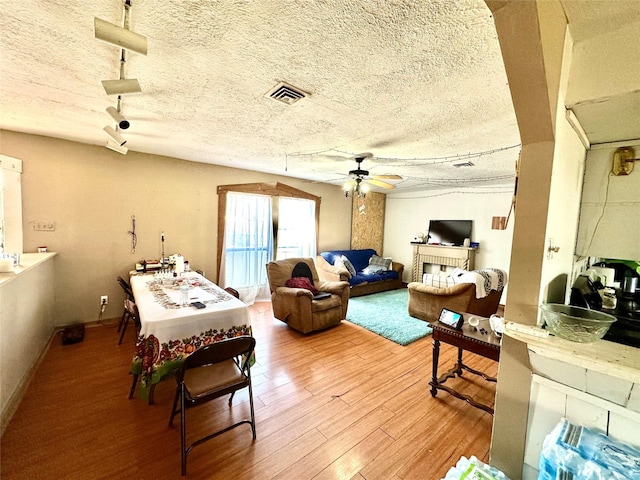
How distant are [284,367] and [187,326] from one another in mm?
1175

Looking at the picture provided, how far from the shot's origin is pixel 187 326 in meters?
1.93

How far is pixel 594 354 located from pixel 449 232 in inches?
201

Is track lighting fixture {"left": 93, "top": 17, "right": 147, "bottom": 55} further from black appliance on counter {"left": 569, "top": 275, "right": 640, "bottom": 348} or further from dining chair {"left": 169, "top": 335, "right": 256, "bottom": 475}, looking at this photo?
black appliance on counter {"left": 569, "top": 275, "right": 640, "bottom": 348}

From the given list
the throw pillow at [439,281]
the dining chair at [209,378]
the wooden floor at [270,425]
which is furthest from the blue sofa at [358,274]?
the dining chair at [209,378]

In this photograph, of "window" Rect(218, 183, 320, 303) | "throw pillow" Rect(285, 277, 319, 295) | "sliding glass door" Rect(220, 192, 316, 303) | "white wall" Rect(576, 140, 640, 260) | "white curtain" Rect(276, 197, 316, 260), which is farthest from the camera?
"white curtain" Rect(276, 197, 316, 260)

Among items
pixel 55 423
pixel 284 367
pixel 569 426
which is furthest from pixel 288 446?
pixel 55 423

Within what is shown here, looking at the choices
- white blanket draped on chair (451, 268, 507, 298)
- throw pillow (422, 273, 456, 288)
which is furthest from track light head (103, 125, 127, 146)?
white blanket draped on chair (451, 268, 507, 298)

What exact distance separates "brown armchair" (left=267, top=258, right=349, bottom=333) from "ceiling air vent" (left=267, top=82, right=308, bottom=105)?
229 cm

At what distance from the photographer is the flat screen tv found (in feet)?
17.9

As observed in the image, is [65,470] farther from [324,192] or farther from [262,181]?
[324,192]

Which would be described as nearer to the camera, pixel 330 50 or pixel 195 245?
pixel 330 50

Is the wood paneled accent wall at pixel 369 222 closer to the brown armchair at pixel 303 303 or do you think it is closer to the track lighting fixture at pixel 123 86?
the brown armchair at pixel 303 303

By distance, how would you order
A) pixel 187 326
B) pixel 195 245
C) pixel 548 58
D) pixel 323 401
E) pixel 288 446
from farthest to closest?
pixel 195 245
pixel 323 401
pixel 187 326
pixel 288 446
pixel 548 58

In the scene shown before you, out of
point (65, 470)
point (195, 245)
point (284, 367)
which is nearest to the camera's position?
point (65, 470)
